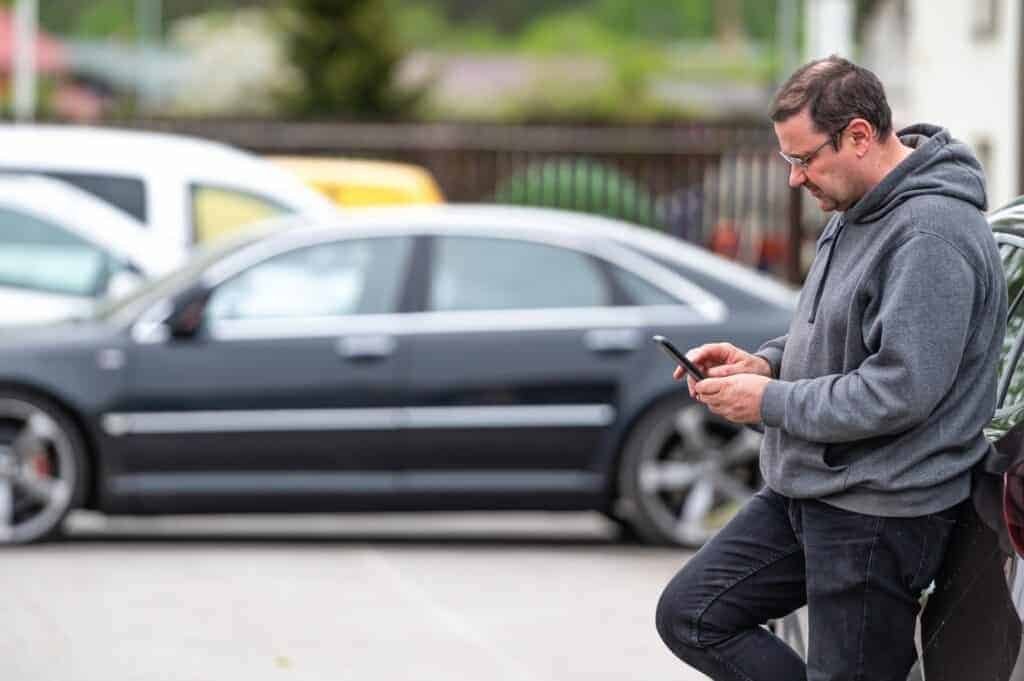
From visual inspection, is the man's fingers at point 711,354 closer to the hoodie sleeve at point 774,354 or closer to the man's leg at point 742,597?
the hoodie sleeve at point 774,354

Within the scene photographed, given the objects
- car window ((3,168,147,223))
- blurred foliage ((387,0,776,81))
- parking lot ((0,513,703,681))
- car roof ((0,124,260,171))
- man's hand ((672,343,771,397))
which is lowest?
blurred foliage ((387,0,776,81))

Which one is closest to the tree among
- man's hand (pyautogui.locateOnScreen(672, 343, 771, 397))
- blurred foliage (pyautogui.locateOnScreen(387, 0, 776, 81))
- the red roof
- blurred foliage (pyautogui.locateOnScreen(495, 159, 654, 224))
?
blurred foliage (pyautogui.locateOnScreen(495, 159, 654, 224))

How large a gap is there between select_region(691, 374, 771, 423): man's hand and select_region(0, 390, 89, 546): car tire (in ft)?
20.4

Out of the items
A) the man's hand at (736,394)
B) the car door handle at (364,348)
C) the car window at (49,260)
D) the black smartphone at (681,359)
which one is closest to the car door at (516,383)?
the car door handle at (364,348)

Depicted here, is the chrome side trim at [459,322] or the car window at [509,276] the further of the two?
the car window at [509,276]

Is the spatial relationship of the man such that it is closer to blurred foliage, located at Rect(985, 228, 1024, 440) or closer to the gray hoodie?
the gray hoodie

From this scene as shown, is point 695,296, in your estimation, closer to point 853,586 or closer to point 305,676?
point 305,676

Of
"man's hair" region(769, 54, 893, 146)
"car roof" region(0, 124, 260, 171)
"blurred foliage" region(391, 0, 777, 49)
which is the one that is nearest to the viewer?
"man's hair" region(769, 54, 893, 146)

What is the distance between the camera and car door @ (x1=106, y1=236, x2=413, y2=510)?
10406mm

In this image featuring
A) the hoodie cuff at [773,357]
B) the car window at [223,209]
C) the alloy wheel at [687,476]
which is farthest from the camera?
the car window at [223,209]

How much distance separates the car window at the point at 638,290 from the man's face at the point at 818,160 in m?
6.10

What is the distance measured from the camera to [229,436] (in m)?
10.4

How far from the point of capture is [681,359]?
15.4ft

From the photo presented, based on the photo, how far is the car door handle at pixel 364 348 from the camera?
10531 mm
